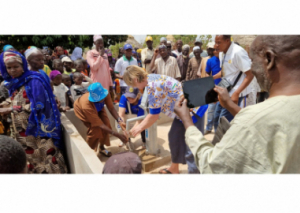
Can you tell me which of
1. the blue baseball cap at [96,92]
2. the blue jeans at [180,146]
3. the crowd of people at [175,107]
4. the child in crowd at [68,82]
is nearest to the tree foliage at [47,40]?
the crowd of people at [175,107]

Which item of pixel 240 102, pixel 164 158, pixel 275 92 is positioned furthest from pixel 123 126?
pixel 275 92

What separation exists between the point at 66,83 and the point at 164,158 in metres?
2.52

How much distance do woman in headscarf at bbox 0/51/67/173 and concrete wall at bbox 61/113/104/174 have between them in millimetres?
140

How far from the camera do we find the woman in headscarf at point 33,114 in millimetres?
2363

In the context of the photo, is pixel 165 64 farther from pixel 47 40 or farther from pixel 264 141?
pixel 264 141

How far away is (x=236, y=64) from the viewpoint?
297 cm

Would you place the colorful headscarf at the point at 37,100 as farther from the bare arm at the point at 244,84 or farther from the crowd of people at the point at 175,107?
the bare arm at the point at 244,84

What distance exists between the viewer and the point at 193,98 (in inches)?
59.0

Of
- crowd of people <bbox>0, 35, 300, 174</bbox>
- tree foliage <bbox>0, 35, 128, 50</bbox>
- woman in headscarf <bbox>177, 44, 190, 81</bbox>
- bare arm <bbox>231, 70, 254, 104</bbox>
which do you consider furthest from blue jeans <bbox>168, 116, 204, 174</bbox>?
tree foliage <bbox>0, 35, 128, 50</bbox>

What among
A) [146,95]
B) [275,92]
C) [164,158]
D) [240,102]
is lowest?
[164,158]

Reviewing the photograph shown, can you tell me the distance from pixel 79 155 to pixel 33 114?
2.35 feet

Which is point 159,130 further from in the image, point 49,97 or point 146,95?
point 49,97

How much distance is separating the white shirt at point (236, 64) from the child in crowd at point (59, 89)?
2.80 meters

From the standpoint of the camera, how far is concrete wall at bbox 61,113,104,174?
206cm
